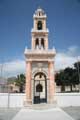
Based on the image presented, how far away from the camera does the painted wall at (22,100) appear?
96.3 feet

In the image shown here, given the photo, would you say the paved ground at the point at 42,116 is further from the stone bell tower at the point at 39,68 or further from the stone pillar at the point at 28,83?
the stone bell tower at the point at 39,68

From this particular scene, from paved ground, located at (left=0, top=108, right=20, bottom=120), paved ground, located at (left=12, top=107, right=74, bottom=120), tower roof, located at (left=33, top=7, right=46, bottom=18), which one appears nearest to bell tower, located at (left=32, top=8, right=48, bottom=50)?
tower roof, located at (left=33, top=7, right=46, bottom=18)

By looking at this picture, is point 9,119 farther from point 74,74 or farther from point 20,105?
point 74,74

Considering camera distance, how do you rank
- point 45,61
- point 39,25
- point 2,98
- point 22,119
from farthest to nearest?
1. point 39,25
2. point 45,61
3. point 2,98
4. point 22,119

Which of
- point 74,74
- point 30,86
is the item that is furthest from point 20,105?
point 74,74

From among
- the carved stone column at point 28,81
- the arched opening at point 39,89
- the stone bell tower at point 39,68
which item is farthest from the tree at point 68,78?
the carved stone column at point 28,81

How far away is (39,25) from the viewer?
34.2 meters

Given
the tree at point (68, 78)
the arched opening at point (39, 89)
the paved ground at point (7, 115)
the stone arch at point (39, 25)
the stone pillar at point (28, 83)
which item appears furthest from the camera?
the tree at point (68, 78)

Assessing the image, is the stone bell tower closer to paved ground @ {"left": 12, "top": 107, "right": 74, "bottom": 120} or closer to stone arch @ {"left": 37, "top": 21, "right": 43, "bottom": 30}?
stone arch @ {"left": 37, "top": 21, "right": 43, "bottom": 30}

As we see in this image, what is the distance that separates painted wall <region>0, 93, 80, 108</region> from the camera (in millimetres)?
29344

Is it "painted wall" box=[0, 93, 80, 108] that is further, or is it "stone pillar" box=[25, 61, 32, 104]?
"stone pillar" box=[25, 61, 32, 104]

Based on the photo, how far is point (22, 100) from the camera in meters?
29.6

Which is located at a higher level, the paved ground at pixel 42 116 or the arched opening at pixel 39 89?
the arched opening at pixel 39 89

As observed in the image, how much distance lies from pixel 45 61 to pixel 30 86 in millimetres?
4095
